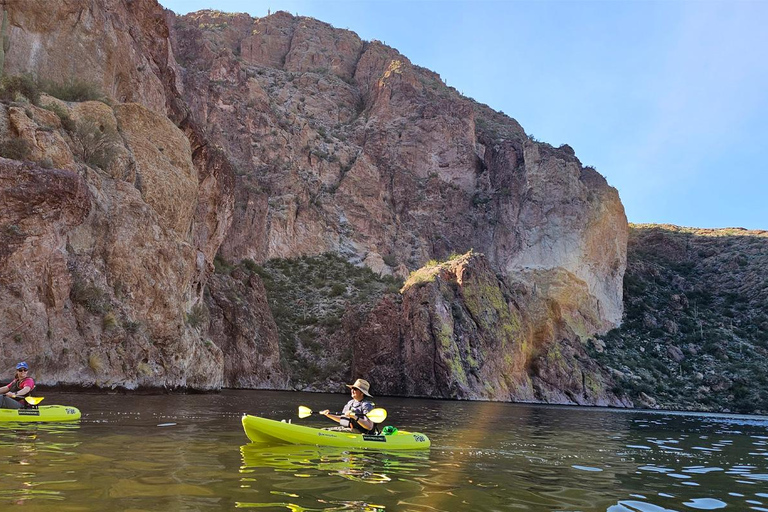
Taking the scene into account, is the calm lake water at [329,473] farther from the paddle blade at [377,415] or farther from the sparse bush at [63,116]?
the sparse bush at [63,116]

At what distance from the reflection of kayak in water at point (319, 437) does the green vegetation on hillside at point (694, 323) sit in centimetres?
5664

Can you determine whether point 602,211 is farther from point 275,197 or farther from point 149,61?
point 149,61

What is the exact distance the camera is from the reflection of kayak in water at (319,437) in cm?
1243

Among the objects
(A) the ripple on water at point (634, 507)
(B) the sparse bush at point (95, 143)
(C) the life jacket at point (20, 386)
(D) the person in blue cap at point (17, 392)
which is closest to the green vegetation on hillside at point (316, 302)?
(B) the sparse bush at point (95, 143)

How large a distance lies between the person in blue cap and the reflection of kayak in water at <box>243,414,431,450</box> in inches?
285

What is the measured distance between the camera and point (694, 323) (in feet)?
269

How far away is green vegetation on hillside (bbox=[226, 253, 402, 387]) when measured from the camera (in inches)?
2089

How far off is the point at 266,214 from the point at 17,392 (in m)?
47.7

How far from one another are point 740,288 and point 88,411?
95.0 m

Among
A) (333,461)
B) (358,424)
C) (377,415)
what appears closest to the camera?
(333,461)

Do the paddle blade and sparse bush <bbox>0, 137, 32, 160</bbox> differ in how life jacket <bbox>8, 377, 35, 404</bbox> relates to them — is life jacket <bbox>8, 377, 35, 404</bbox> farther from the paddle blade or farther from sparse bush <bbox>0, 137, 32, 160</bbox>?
sparse bush <bbox>0, 137, 32, 160</bbox>

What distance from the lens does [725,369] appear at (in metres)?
70.5

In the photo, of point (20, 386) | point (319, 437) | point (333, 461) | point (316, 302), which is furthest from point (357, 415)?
point (316, 302)

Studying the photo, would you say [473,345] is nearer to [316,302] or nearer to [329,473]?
[316,302]
